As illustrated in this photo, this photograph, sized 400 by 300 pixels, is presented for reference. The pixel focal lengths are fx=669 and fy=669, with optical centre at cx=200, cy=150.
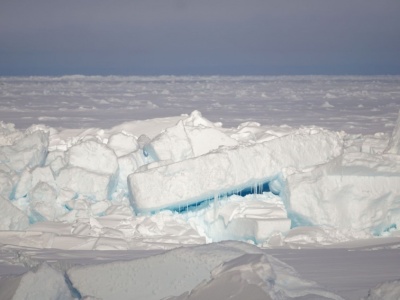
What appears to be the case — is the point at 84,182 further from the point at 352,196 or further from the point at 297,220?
the point at 352,196

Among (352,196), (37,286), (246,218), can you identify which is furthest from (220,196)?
(37,286)

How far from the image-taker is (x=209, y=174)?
655 cm

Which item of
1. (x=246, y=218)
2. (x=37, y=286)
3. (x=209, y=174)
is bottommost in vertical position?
(x=246, y=218)

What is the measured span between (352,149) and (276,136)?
85 centimetres

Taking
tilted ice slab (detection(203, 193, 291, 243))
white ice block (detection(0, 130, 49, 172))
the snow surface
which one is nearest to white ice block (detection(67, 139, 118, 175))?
the snow surface

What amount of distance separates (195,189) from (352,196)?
4.91ft

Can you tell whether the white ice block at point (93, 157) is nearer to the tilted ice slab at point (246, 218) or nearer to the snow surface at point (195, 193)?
the snow surface at point (195, 193)

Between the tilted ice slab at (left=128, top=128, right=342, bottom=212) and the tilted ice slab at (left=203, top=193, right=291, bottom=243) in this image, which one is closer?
the tilted ice slab at (left=203, top=193, right=291, bottom=243)

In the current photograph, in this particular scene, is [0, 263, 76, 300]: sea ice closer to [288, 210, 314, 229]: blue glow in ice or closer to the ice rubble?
the ice rubble

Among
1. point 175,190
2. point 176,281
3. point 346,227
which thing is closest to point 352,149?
point 346,227

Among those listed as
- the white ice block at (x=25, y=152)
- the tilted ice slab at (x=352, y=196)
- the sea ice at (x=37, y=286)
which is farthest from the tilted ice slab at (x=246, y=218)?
the sea ice at (x=37, y=286)

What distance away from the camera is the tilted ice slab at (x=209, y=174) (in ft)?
21.3

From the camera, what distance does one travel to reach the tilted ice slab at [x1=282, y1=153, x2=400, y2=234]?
616 cm

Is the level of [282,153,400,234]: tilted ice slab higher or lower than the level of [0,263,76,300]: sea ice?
lower
